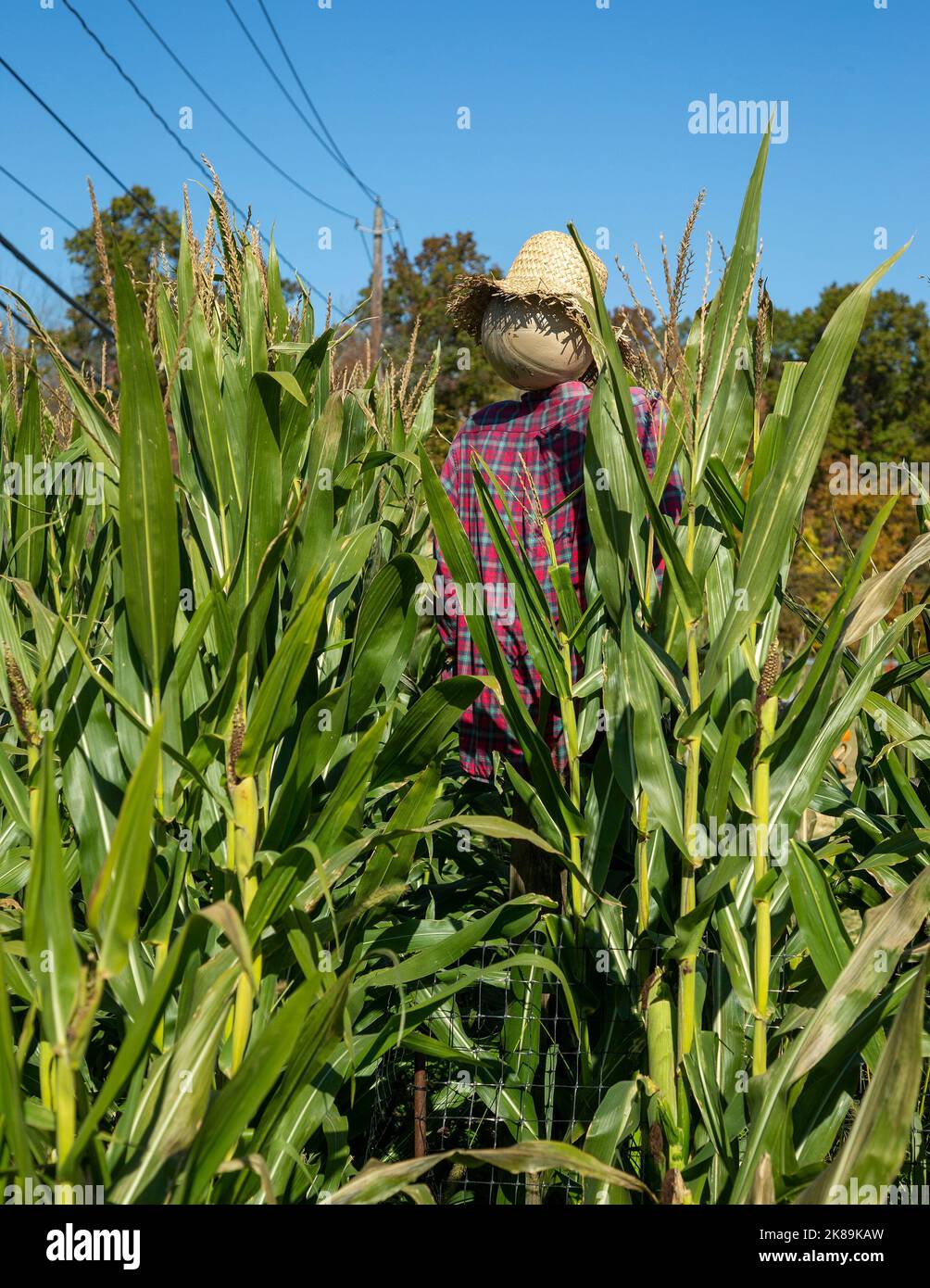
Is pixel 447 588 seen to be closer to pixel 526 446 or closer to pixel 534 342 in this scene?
pixel 526 446

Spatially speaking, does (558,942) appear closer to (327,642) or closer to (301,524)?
(327,642)

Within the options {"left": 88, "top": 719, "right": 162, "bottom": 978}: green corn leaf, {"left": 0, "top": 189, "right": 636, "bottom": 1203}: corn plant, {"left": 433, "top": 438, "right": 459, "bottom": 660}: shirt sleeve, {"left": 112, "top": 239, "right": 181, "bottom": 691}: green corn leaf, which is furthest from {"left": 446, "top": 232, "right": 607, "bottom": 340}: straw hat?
{"left": 88, "top": 719, "right": 162, "bottom": 978}: green corn leaf

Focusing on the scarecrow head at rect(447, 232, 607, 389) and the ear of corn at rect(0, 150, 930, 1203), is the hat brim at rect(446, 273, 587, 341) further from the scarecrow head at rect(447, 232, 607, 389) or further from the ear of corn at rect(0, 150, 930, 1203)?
the ear of corn at rect(0, 150, 930, 1203)

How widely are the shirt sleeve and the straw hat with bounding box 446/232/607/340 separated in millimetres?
311

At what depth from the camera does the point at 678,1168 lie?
1.36 meters

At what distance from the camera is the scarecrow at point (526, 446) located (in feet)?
6.48

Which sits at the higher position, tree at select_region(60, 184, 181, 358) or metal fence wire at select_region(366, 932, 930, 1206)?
tree at select_region(60, 184, 181, 358)

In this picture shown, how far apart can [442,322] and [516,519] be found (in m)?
10.9

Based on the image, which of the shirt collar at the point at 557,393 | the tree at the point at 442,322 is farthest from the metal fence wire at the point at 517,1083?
the tree at the point at 442,322

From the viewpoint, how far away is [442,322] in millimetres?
12438

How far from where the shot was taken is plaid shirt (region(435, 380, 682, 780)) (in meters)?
1.97

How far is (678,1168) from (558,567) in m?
0.86
